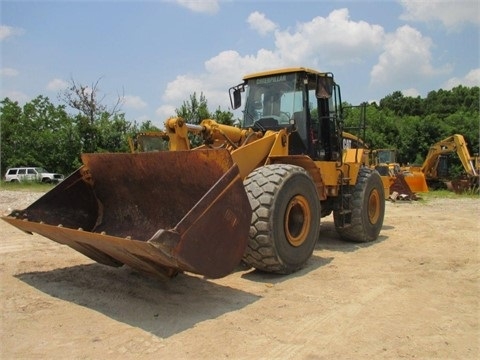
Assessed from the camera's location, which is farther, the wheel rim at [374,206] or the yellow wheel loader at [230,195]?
the wheel rim at [374,206]

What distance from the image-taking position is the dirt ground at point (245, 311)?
11.1 ft

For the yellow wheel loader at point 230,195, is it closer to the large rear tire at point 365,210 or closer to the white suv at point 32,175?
the large rear tire at point 365,210

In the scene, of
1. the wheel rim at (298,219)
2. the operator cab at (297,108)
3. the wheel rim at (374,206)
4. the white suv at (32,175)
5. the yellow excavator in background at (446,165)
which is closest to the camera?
the wheel rim at (298,219)

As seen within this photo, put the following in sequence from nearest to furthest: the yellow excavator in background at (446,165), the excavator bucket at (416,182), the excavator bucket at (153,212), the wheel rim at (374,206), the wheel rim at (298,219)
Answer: the excavator bucket at (153,212), the wheel rim at (298,219), the wheel rim at (374,206), the excavator bucket at (416,182), the yellow excavator in background at (446,165)

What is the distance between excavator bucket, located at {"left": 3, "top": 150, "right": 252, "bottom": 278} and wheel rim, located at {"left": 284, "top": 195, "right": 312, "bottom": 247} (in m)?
1.23

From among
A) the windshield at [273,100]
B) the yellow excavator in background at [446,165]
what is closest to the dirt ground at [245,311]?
the windshield at [273,100]

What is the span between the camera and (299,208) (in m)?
5.69

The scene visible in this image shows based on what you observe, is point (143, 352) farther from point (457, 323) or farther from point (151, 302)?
point (457, 323)

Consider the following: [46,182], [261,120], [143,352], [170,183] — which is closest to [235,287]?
[170,183]

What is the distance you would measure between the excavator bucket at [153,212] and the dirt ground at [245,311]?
409 mm

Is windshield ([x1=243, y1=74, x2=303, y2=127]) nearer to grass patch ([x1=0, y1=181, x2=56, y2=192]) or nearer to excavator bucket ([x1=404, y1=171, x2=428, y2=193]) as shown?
excavator bucket ([x1=404, y1=171, x2=428, y2=193])

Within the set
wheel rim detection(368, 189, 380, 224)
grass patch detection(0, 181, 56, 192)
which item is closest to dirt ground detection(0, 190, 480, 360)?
wheel rim detection(368, 189, 380, 224)

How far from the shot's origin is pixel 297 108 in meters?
6.97

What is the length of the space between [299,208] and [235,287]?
4.42ft
